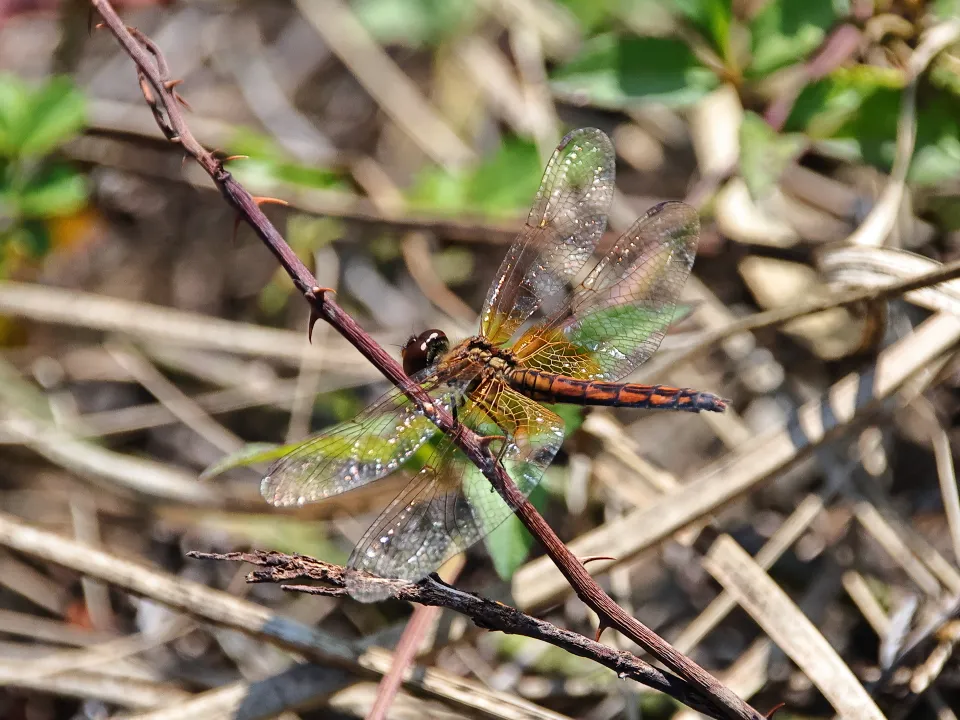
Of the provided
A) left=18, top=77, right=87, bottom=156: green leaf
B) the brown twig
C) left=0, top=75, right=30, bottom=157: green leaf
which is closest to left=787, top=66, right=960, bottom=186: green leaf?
the brown twig

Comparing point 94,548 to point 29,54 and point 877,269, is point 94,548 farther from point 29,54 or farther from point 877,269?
point 29,54

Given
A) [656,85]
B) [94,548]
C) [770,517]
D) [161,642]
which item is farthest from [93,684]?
[656,85]

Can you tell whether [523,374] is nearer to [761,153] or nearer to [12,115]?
[761,153]

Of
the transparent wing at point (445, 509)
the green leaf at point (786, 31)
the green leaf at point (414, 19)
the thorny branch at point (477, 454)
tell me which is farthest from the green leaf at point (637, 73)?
the green leaf at point (414, 19)

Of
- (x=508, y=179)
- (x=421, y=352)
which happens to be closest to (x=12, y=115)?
(x=508, y=179)

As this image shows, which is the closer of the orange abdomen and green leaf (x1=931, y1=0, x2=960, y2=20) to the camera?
the orange abdomen

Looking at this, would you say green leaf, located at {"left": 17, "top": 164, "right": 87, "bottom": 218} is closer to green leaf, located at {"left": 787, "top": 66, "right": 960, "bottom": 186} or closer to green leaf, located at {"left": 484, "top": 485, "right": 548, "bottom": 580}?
green leaf, located at {"left": 484, "top": 485, "right": 548, "bottom": 580}

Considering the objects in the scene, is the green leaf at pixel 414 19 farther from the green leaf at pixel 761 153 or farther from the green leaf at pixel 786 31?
the green leaf at pixel 761 153
